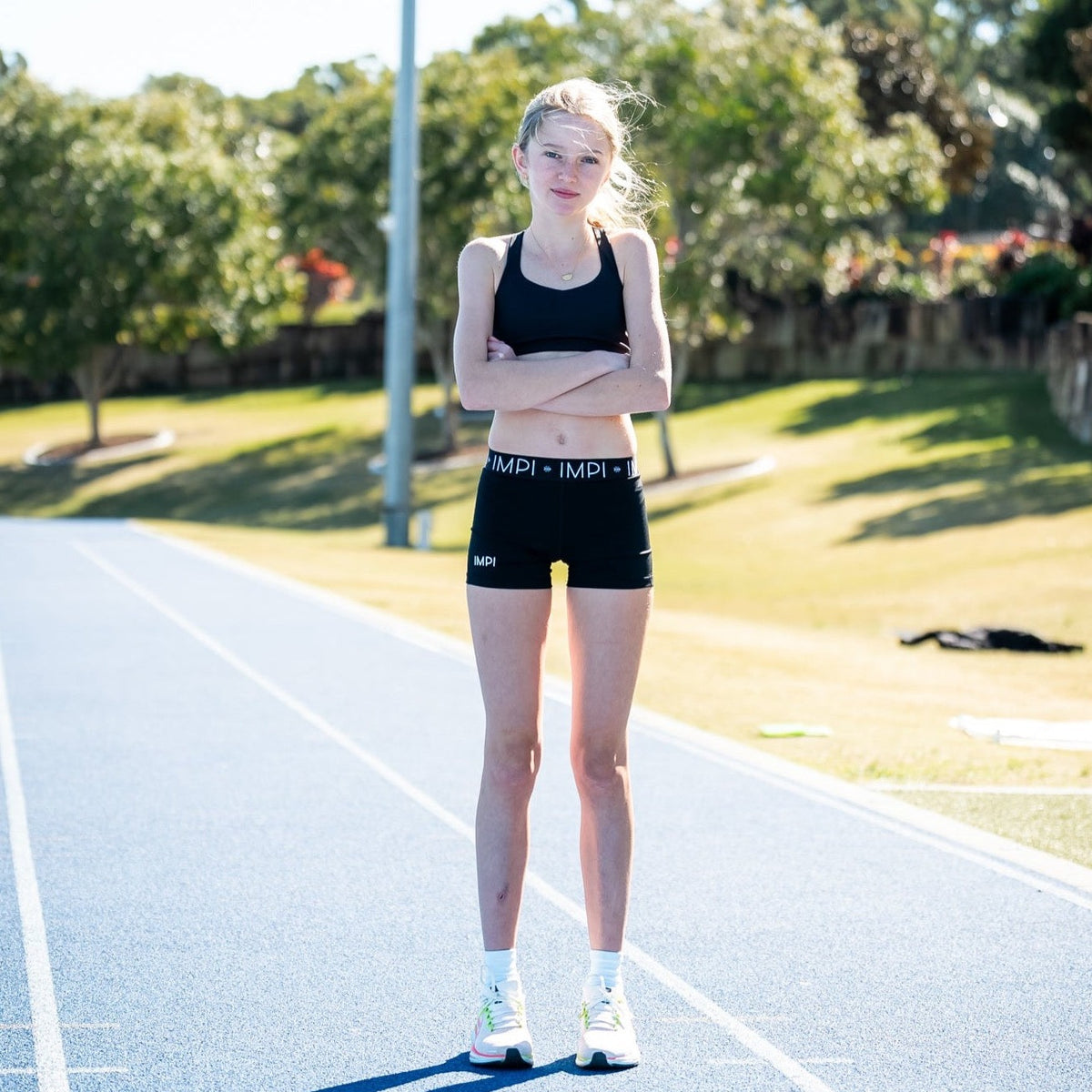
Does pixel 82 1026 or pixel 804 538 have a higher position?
pixel 82 1026

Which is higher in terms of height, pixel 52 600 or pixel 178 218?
pixel 178 218

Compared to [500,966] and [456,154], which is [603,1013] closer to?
[500,966]

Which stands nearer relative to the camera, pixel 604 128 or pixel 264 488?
pixel 604 128

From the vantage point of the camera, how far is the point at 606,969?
166 inches

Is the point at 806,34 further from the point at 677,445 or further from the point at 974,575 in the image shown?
the point at 974,575

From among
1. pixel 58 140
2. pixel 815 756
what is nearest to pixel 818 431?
pixel 58 140

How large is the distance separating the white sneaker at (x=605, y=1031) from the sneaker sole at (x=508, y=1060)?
0.42ft

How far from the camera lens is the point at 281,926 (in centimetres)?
533

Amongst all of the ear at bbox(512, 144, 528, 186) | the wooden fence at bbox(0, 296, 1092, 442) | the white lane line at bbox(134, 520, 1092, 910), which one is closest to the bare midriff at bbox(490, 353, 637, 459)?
the ear at bbox(512, 144, 528, 186)

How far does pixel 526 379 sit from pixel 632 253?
0.40 m

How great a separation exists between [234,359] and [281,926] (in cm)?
4712

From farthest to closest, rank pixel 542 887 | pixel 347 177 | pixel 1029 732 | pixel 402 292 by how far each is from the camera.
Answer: pixel 347 177 < pixel 402 292 < pixel 1029 732 < pixel 542 887

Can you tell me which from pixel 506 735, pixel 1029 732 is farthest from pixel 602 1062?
pixel 1029 732

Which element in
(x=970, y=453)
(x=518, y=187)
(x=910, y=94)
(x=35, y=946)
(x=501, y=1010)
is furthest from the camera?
(x=910, y=94)
